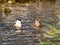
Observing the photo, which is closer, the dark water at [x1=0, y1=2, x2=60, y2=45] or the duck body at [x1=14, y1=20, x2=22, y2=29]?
the dark water at [x1=0, y1=2, x2=60, y2=45]

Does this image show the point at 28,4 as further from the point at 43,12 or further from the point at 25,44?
the point at 25,44

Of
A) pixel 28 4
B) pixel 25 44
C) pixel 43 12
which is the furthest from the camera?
pixel 28 4

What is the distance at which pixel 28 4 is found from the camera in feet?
77.1

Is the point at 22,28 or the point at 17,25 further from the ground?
the point at 17,25

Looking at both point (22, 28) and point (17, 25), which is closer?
A: point (22, 28)

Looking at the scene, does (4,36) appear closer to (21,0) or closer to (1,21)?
(1,21)

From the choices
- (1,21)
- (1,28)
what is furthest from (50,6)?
(1,28)

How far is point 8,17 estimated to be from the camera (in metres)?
18.6

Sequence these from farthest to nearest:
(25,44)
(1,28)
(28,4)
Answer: (28,4) → (1,28) → (25,44)

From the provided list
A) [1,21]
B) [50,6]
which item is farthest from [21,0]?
[1,21]

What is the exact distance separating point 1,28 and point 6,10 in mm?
5027

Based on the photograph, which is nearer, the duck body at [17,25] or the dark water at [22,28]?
the dark water at [22,28]

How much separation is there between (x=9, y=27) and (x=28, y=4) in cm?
772

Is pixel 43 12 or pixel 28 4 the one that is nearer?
pixel 43 12
